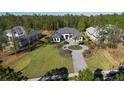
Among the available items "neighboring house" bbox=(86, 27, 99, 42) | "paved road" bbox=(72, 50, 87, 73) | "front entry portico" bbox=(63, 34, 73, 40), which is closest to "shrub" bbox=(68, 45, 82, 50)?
"paved road" bbox=(72, 50, 87, 73)

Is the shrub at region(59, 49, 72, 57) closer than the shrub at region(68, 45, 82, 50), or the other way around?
the shrub at region(59, 49, 72, 57)

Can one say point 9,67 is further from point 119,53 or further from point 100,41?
point 119,53

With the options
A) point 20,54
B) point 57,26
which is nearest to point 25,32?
point 20,54

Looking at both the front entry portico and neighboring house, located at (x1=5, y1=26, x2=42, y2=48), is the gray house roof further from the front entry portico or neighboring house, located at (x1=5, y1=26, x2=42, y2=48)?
neighboring house, located at (x1=5, y1=26, x2=42, y2=48)

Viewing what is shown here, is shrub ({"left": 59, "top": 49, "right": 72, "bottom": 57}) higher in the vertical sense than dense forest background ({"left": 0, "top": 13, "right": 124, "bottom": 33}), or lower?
lower

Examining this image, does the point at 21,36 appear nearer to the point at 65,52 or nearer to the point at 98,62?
the point at 65,52

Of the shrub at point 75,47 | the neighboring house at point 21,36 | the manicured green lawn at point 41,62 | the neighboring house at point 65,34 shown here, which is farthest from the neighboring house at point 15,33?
the shrub at point 75,47

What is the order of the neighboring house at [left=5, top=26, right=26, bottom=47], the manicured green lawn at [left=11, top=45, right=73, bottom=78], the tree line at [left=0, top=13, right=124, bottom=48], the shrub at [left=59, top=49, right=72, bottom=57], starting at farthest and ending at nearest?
the shrub at [left=59, top=49, right=72, bottom=57] < the manicured green lawn at [left=11, top=45, right=73, bottom=78] < the neighboring house at [left=5, top=26, right=26, bottom=47] < the tree line at [left=0, top=13, right=124, bottom=48]
